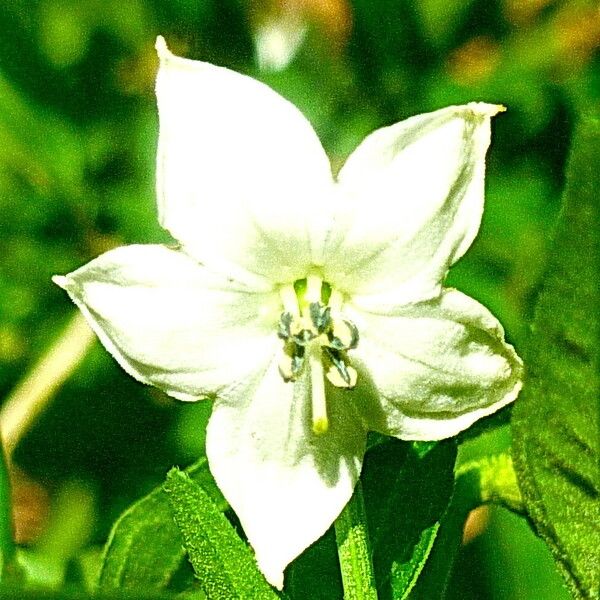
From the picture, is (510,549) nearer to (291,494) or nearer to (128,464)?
(291,494)

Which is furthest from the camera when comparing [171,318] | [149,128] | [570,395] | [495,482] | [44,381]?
[149,128]

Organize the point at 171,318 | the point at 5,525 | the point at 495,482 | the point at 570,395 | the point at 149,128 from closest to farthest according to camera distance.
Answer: the point at 570,395
the point at 171,318
the point at 495,482
the point at 5,525
the point at 149,128

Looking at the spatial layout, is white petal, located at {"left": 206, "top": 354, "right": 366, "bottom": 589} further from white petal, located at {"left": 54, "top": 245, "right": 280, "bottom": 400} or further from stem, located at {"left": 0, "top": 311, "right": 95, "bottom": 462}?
stem, located at {"left": 0, "top": 311, "right": 95, "bottom": 462}

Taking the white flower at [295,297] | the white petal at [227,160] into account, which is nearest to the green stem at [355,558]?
the white flower at [295,297]

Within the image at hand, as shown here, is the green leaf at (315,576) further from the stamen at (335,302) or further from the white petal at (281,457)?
the stamen at (335,302)

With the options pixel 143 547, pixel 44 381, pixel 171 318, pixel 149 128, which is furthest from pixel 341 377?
pixel 149 128

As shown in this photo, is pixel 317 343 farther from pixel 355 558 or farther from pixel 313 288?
pixel 355 558

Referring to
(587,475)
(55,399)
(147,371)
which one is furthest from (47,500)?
(587,475)
